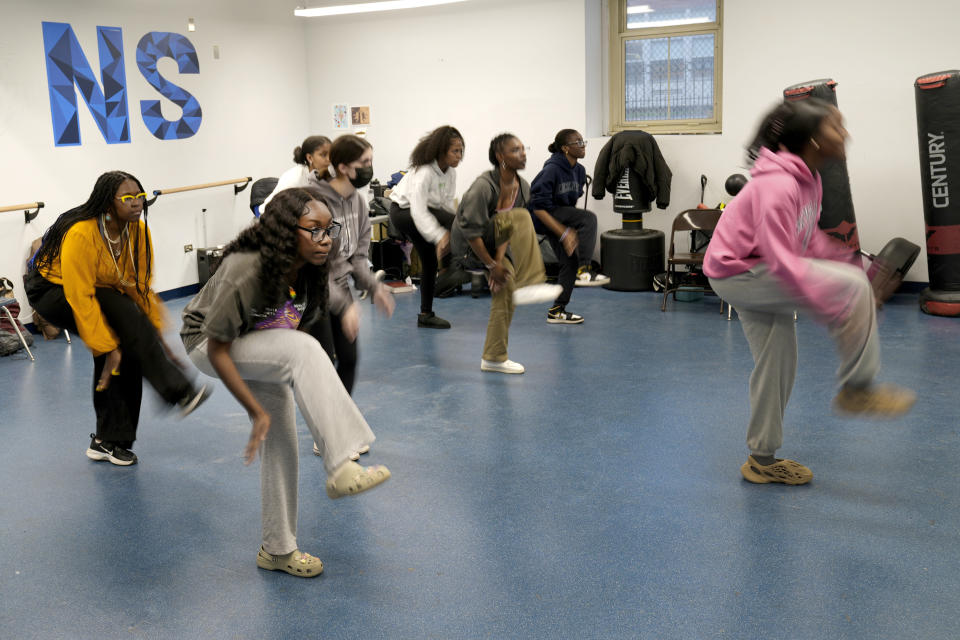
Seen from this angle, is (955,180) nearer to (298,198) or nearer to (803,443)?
(803,443)

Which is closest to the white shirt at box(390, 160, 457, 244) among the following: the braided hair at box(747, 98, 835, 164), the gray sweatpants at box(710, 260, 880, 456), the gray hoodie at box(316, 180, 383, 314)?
the gray hoodie at box(316, 180, 383, 314)

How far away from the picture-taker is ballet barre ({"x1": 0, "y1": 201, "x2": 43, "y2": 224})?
6938 millimetres

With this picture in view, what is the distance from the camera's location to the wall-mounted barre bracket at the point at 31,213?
23.4 ft

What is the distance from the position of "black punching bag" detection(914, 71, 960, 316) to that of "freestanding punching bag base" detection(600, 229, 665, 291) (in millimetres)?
2265

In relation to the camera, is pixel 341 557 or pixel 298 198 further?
pixel 341 557

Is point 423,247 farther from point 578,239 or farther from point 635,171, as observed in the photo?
point 635,171

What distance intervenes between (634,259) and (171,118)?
4.43m

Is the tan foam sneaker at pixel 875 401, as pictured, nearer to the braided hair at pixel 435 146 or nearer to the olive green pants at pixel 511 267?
the olive green pants at pixel 511 267

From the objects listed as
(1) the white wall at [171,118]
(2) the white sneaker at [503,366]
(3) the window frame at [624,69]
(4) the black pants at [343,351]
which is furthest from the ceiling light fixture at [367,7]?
(4) the black pants at [343,351]

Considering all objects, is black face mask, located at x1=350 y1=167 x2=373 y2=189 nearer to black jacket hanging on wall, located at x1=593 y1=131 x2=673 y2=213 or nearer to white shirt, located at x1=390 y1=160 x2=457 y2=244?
white shirt, located at x1=390 y1=160 x2=457 y2=244

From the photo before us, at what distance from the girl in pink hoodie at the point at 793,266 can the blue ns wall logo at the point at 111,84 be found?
5.97 m

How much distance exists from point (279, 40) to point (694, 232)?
190 inches

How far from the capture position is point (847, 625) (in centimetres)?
281

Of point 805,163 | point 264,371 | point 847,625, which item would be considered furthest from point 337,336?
point 847,625
